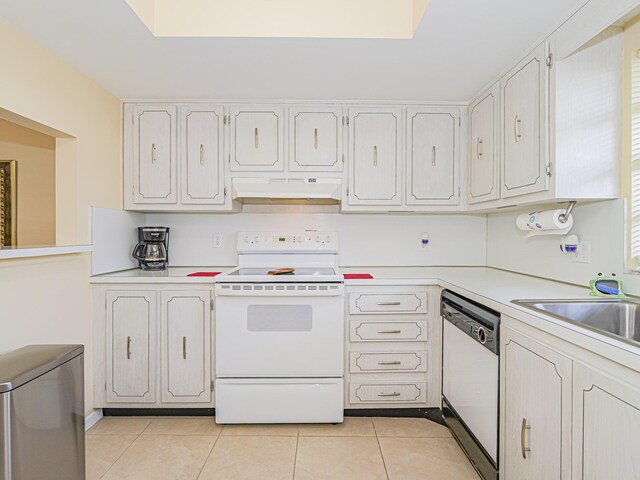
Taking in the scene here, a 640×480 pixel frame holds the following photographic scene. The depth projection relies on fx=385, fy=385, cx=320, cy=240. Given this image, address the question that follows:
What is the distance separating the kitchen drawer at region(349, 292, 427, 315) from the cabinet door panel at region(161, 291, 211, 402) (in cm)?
95

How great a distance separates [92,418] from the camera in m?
2.41

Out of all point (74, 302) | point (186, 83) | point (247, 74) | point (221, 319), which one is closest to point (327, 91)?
point (247, 74)

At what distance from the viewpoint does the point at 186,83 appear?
239 centimetres

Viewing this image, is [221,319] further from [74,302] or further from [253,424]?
[74,302]

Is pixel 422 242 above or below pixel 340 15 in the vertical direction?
below

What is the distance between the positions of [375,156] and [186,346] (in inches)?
71.0

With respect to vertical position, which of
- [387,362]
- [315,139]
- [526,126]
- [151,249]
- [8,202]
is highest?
[315,139]

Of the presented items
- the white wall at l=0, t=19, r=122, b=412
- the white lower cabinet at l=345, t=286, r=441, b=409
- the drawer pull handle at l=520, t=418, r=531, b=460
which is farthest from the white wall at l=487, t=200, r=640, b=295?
the white wall at l=0, t=19, r=122, b=412

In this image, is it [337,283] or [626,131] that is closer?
[626,131]

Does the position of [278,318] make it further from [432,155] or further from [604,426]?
[604,426]

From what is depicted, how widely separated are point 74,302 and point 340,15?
2157 millimetres

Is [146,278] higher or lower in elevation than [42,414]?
higher

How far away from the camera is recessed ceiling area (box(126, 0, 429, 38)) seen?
181 cm

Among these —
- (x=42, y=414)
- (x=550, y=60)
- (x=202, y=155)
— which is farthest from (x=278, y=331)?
(x=550, y=60)
